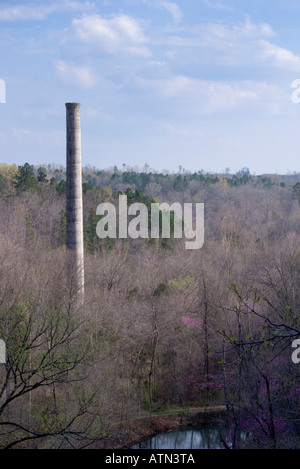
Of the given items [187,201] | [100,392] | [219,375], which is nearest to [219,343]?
[219,375]

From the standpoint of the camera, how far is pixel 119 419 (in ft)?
54.6

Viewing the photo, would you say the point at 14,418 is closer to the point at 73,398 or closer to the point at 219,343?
the point at 73,398

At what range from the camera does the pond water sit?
1641 cm

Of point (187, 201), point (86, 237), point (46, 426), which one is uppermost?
point (187, 201)

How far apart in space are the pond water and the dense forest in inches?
31.5

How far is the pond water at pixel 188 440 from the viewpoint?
16.4 m

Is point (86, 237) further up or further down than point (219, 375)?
further up

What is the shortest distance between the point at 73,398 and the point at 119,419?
3083mm
